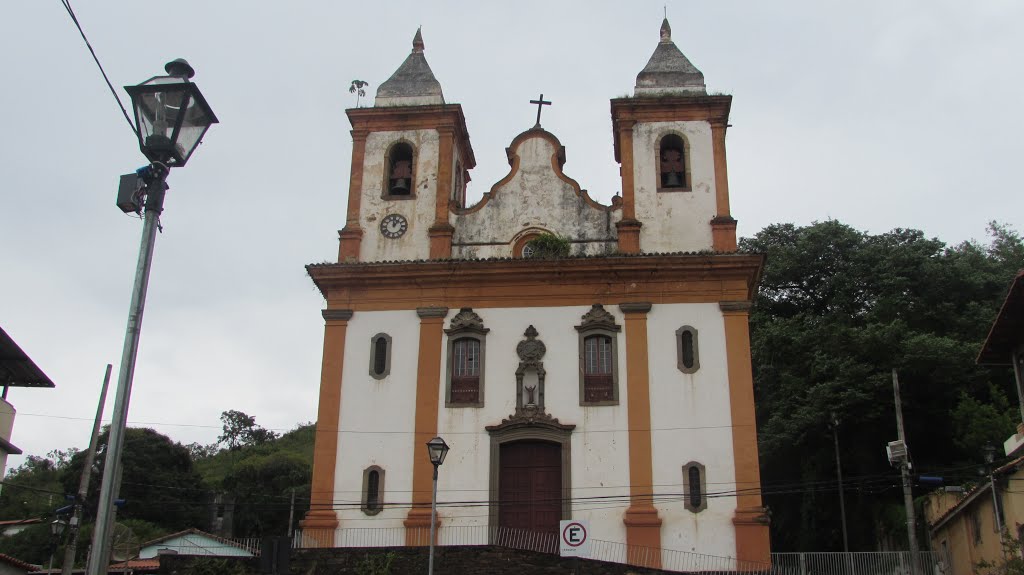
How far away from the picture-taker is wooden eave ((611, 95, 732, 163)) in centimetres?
2294

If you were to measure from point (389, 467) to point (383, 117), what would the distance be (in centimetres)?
869

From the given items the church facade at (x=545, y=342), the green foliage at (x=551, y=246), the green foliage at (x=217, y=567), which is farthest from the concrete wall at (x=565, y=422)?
the green foliage at (x=217, y=567)

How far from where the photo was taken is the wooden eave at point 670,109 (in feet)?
75.3

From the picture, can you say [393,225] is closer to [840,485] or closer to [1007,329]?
[1007,329]

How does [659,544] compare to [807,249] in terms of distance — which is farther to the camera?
[807,249]

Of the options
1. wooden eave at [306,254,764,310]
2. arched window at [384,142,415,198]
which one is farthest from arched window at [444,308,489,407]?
arched window at [384,142,415,198]

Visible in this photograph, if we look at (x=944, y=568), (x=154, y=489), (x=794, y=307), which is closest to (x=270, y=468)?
(x=154, y=489)

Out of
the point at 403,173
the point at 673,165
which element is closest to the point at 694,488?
the point at 673,165

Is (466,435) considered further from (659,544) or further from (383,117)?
(383,117)

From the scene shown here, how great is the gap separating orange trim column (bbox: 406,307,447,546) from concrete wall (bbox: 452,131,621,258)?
192cm

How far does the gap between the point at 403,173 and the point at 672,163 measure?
6.50m

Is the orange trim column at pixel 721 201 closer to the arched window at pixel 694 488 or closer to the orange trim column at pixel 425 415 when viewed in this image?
the arched window at pixel 694 488

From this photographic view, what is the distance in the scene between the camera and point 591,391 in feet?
67.6

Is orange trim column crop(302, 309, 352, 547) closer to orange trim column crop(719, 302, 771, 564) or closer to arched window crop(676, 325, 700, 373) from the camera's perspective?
arched window crop(676, 325, 700, 373)
